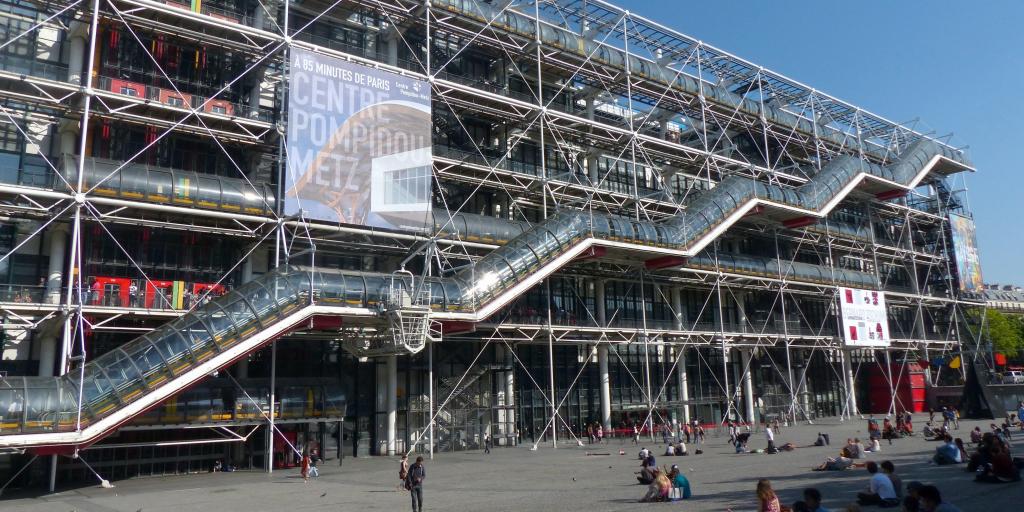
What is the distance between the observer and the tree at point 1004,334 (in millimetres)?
63741

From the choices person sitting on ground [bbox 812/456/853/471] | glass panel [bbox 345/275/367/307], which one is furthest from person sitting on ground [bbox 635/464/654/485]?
glass panel [bbox 345/275/367/307]

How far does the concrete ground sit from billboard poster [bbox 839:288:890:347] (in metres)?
14.8

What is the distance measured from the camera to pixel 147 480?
66.1 ft

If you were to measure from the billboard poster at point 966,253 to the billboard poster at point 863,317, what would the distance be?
37.7 ft

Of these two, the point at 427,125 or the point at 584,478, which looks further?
the point at 427,125

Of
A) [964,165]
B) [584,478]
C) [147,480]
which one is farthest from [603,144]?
[964,165]

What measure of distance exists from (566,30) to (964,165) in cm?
3220

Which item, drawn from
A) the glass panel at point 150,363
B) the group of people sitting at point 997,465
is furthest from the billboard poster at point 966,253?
the glass panel at point 150,363

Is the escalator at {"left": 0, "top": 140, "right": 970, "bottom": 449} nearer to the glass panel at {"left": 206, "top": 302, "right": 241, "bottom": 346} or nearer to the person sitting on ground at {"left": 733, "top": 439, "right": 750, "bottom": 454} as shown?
the glass panel at {"left": 206, "top": 302, "right": 241, "bottom": 346}

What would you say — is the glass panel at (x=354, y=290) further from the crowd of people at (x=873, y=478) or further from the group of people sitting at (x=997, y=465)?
the group of people sitting at (x=997, y=465)

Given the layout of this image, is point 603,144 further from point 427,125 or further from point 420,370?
point 420,370

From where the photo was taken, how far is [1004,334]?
65.5 m

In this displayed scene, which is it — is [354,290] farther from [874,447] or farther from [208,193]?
[874,447]

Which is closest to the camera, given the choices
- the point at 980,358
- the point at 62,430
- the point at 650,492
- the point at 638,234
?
the point at 650,492
